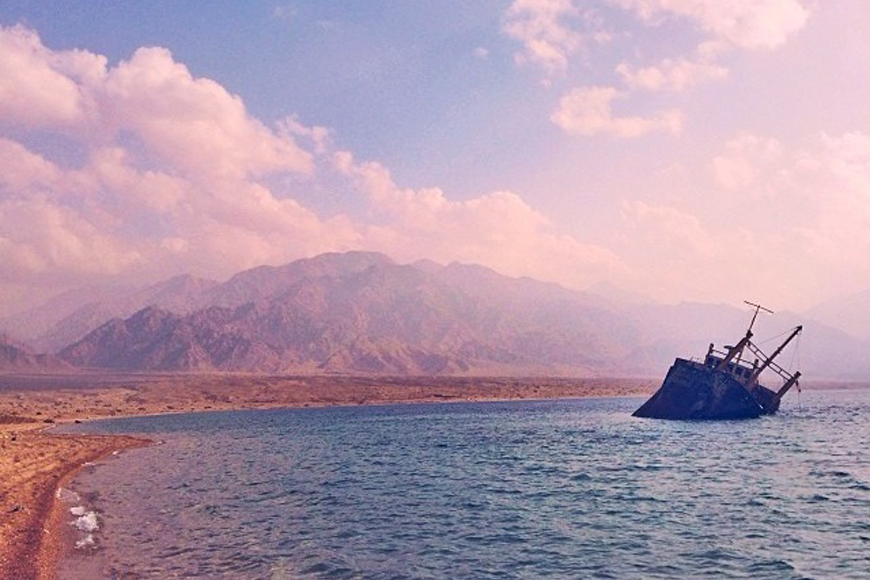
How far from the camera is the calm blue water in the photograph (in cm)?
2720

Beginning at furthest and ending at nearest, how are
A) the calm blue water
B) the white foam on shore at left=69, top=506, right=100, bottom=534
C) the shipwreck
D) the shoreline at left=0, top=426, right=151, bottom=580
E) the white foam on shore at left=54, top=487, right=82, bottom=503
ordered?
the shipwreck
the white foam on shore at left=54, top=487, right=82, bottom=503
the white foam on shore at left=69, top=506, right=100, bottom=534
the shoreline at left=0, top=426, right=151, bottom=580
the calm blue water

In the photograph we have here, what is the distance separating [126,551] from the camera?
30.7m

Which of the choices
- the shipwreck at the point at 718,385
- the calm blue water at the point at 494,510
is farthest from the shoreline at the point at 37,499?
the shipwreck at the point at 718,385

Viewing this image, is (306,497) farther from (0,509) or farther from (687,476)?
(687,476)

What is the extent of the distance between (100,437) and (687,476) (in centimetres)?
7700

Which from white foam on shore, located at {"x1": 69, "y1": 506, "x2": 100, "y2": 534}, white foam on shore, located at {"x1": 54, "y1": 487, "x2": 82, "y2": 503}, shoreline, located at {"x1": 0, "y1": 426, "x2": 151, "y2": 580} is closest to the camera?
shoreline, located at {"x1": 0, "y1": 426, "x2": 151, "y2": 580}

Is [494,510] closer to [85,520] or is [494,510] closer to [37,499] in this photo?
[85,520]

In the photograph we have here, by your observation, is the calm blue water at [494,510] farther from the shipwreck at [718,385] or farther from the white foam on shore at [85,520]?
the shipwreck at [718,385]

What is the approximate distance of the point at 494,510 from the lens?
37.8 meters

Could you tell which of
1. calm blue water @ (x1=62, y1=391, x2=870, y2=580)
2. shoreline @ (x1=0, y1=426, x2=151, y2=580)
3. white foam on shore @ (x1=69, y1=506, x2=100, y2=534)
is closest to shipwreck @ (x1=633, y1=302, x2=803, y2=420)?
calm blue water @ (x1=62, y1=391, x2=870, y2=580)

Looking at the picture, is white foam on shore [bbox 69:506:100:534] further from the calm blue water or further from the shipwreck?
the shipwreck

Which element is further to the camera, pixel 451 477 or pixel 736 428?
pixel 736 428

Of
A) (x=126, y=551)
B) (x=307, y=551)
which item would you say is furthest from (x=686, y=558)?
(x=126, y=551)

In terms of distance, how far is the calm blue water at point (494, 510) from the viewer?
27203 mm
